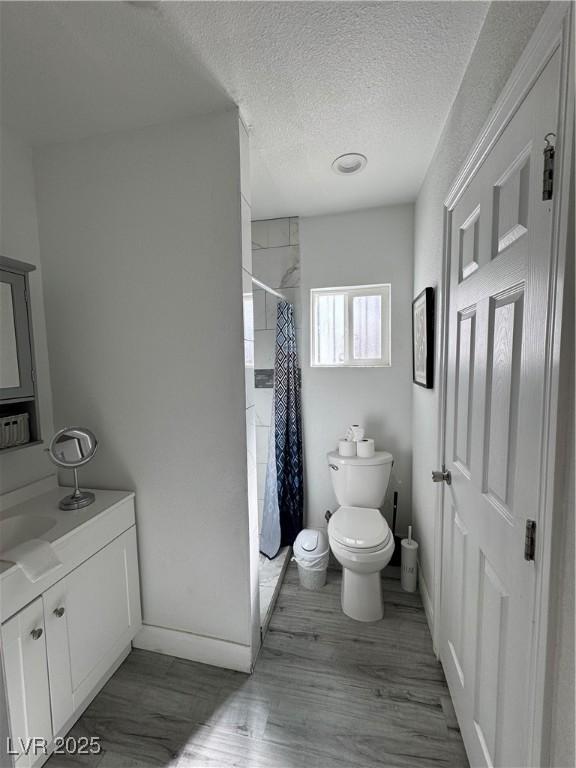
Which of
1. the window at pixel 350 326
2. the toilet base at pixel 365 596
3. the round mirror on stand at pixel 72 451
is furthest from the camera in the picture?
the window at pixel 350 326

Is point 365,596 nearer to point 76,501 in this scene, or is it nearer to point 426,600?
point 426,600

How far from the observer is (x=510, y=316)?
0.85 m

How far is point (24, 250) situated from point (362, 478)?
7.18 feet

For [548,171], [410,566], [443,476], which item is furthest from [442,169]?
[410,566]

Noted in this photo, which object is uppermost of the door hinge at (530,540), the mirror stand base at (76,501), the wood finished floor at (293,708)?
the door hinge at (530,540)

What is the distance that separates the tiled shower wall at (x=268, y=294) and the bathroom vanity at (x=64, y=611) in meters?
1.12

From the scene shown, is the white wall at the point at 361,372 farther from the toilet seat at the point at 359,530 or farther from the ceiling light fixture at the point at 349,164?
the ceiling light fixture at the point at 349,164

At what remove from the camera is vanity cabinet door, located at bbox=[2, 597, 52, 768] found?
101 centimetres

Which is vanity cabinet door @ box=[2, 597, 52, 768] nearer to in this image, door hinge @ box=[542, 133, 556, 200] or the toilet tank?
the toilet tank

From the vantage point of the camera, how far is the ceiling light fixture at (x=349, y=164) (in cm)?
165

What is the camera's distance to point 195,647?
1573mm

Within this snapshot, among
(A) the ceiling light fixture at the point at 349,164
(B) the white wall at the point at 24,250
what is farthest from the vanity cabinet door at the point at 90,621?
(A) the ceiling light fixture at the point at 349,164

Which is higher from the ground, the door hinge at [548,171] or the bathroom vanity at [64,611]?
the door hinge at [548,171]

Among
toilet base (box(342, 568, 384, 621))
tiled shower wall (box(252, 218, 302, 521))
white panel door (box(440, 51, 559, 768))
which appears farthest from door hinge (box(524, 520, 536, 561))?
tiled shower wall (box(252, 218, 302, 521))
